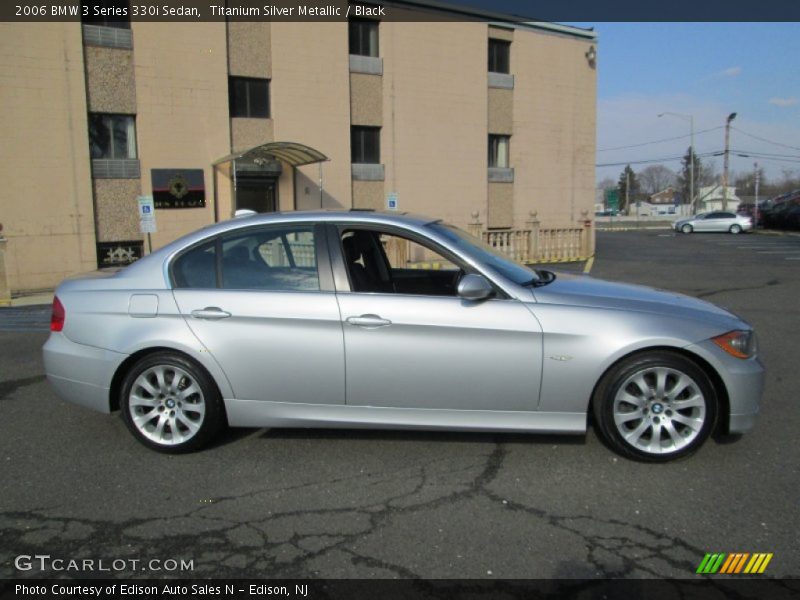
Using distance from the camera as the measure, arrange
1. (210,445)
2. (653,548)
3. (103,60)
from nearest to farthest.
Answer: (653,548)
(210,445)
(103,60)

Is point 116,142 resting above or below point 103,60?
below

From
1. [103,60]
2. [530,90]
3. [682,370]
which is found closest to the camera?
[682,370]

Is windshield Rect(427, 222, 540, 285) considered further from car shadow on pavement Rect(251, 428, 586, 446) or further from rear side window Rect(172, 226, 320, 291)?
car shadow on pavement Rect(251, 428, 586, 446)

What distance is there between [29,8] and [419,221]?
15320mm

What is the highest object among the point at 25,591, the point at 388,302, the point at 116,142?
the point at 116,142

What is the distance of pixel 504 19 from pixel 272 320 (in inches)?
805

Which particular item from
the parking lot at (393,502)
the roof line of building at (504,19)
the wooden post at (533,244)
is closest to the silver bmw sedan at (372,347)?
the parking lot at (393,502)

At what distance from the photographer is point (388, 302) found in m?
4.14

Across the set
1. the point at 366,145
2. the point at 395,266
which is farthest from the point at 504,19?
the point at 395,266

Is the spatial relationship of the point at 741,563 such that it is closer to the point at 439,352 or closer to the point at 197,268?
the point at 439,352

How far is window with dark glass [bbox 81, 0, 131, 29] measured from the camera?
16.0 m

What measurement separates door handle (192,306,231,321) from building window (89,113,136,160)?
1423cm

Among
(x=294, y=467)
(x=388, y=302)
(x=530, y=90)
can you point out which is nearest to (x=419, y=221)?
(x=388, y=302)

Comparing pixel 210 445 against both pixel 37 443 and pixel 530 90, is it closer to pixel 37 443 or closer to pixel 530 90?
pixel 37 443
